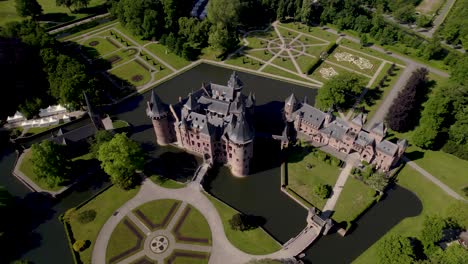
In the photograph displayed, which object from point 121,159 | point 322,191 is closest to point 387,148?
point 322,191

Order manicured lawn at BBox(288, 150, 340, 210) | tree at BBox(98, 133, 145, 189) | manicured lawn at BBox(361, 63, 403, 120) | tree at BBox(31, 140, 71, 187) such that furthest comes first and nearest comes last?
manicured lawn at BBox(361, 63, 403, 120) < manicured lawn at BBox(288, 150, 340, 210) < tree at BBox(98, 133, 145, 189) < tree at BBox(31, 140, 71, 187)

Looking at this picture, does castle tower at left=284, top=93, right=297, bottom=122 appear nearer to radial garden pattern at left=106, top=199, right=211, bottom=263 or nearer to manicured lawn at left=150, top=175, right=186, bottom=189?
manicured lawn at left=150, top=175, right=186, bottom=189

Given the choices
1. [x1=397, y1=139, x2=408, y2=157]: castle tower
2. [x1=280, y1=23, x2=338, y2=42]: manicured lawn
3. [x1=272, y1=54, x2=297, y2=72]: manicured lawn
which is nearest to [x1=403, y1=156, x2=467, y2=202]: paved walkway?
[x1=397, y1=139, x2=408, y2=157]: castle tower

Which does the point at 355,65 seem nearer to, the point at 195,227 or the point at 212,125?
the point at 212,125

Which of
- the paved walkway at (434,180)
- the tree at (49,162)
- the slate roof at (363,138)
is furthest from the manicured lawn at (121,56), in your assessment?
the paved walkway at (434,180)

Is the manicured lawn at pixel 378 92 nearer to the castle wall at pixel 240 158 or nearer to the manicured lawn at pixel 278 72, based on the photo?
the manicured lawn at pixel 278 72

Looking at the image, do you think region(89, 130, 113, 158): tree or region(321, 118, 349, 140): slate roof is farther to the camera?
region(321, 118, 349, 140): slate roof

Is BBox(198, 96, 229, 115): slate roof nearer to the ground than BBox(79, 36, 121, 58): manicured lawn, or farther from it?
farther from it
